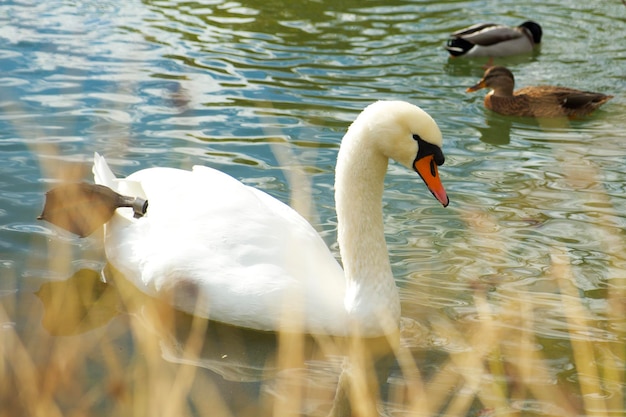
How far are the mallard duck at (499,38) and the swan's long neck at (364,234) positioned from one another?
22.7ft

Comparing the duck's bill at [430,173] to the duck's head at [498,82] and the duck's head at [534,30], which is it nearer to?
the duck's head at [498,82]

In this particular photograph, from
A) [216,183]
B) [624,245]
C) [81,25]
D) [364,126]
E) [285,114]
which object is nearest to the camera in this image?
[364,126]

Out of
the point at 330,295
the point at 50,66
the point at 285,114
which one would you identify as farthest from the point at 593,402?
the point at 50,66

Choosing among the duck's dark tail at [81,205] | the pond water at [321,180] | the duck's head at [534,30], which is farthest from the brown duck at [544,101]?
the duck's dark tail at [81,205]

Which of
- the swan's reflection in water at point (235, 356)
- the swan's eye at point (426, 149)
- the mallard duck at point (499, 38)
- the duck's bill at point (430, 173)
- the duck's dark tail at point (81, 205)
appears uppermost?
the swan's eye at point (426, 149)

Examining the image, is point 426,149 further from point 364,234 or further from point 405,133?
point 364,234

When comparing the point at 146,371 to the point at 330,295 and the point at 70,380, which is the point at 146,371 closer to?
the point at 70,380

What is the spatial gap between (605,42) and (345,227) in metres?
7.57

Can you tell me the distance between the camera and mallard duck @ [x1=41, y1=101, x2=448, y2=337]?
17.4 feet

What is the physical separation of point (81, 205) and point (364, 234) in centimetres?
168

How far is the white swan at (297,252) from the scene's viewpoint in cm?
530

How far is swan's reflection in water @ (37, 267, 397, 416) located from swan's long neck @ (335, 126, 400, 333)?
17cm

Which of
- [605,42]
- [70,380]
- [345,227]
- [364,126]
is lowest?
[605,42]

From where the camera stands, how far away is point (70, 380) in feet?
16.2
